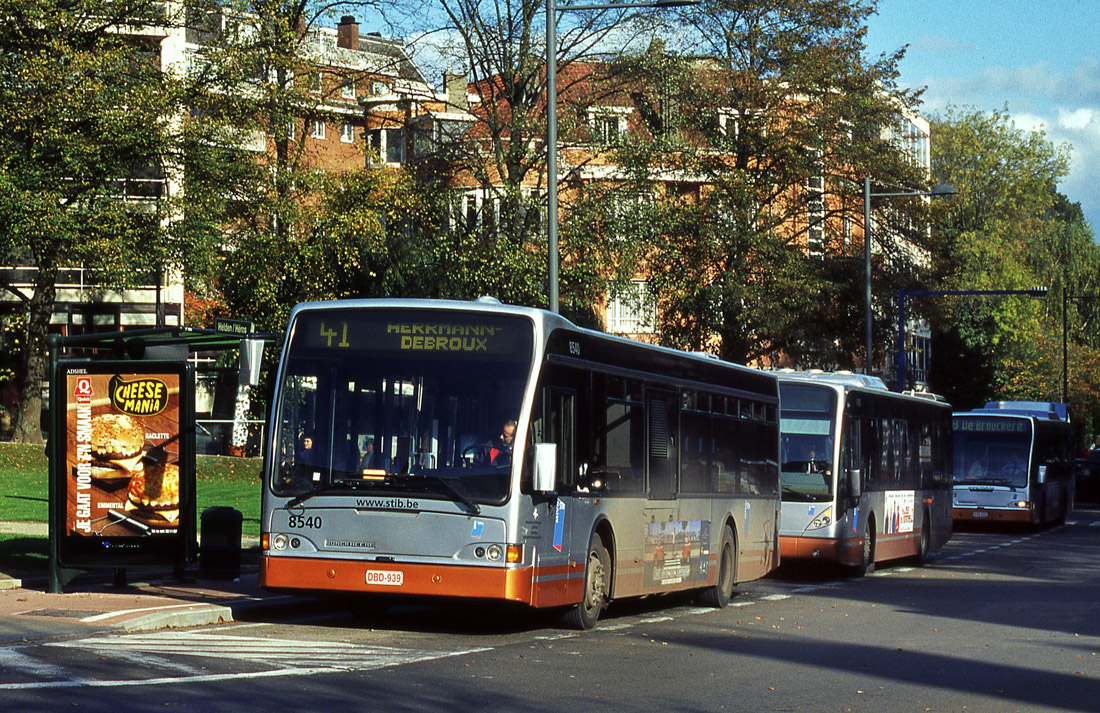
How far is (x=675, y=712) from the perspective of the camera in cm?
971

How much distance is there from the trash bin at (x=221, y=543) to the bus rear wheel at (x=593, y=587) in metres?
4.73

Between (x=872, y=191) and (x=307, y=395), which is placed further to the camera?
(x=872, y=191)

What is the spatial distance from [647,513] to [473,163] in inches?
929

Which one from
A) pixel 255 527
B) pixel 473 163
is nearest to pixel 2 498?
pixel 255 527

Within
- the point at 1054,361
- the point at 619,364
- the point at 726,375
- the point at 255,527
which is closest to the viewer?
the point at 619,364

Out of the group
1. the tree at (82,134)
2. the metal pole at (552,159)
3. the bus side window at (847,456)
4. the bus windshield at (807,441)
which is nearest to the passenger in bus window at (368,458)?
the metal pole at (552,159)

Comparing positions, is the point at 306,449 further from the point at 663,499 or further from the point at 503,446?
the point at 663,499

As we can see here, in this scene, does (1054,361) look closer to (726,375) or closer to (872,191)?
(872,191)

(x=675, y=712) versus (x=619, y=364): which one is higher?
(x=619, y=364)

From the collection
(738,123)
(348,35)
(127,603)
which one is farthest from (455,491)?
(348,35)

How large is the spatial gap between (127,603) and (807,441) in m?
10.9

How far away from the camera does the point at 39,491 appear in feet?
115

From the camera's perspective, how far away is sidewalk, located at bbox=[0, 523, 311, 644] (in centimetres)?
1359

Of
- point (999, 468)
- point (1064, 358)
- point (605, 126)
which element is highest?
point (605, 126)
